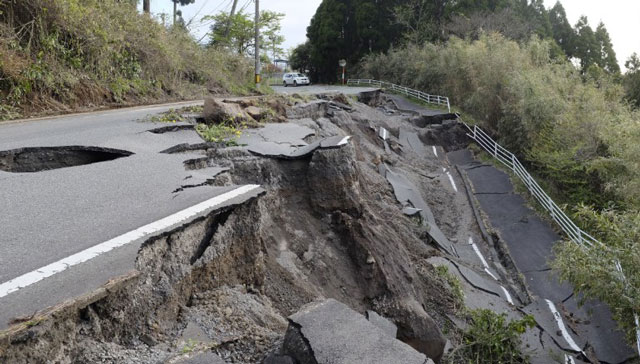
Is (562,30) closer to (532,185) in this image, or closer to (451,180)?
(451,180)

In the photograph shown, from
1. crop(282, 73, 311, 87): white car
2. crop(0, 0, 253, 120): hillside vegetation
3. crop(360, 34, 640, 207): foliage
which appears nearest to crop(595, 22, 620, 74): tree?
crop(360, 34, 640, 207): foliage

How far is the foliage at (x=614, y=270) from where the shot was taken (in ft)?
21.2

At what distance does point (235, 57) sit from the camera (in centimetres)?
2436

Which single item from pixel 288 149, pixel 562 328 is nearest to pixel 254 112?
pixel 288 149

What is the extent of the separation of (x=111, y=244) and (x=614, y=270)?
6.19 meters

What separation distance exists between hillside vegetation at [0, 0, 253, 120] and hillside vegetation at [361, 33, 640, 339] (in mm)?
10449

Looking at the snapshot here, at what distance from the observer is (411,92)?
33.7m

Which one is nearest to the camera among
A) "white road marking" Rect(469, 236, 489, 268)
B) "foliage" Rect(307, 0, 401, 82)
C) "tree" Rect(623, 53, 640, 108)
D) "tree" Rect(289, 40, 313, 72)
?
"white road marking" Rect(469, 236, 489, 268)

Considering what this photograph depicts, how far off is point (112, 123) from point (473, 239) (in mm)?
9570

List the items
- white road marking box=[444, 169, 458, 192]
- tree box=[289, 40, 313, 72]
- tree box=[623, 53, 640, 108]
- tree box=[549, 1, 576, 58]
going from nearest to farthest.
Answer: white road marking box=[444, 169, 458, 192]
tree box=[623, 53, 640, 108]
tree box=[549, 1, 576, 58]
tree box=[289, 40, 313, 72]

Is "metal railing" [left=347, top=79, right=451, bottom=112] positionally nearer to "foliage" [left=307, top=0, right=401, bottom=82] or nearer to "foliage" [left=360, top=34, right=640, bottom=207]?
"foliage" [left=360, top=34, right=640, bottom=207]

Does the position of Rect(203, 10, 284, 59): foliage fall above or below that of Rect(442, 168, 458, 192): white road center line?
above

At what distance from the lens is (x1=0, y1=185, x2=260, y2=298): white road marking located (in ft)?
10.3

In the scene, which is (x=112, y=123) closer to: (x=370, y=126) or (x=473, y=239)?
(x=473, y=239)
